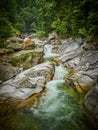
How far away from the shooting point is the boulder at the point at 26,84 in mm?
10461

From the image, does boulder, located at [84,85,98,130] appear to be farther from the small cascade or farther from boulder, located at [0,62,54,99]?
the small cascade

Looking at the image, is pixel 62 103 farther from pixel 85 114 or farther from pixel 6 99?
pixel 6 99

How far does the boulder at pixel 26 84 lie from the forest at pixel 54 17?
3559 millimetres

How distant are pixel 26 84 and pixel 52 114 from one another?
2.99m

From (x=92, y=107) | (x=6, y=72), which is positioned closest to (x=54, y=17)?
(x=6, y=72)

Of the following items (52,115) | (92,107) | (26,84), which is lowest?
(52,115)

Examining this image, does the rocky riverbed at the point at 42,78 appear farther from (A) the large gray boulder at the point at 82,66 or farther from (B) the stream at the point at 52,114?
(B) the stream at the point at 52,114

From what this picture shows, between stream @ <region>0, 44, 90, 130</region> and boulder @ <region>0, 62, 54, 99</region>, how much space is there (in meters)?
0.69

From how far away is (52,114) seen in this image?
902 centimetres

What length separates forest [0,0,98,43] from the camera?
11.9 meters

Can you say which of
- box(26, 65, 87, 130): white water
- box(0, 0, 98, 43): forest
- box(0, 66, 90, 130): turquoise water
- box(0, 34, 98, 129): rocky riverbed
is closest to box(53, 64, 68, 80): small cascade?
box(0, 34, 98, 129): rocky riverbed

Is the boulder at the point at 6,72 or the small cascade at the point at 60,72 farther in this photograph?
the small cascade at the point at 60,72

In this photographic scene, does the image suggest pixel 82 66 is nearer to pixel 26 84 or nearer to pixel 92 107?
A: pixel 26 84

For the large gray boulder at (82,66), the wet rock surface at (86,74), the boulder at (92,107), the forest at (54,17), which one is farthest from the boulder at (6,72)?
the boulder at (92,107)
